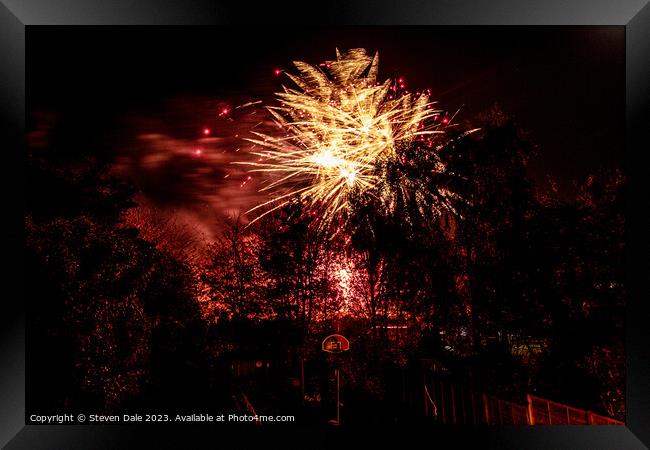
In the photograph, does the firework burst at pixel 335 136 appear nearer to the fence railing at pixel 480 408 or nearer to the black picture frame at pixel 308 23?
the black picture frame at pixel 308 23

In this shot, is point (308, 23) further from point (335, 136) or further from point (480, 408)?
point (480, 408)

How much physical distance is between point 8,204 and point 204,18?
6.46 ft

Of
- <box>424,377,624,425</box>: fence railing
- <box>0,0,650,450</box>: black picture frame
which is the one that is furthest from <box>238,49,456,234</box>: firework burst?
<box>424,377,624,425</box>: fence railing

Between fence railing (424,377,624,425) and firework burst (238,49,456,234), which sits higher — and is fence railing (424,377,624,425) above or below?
below

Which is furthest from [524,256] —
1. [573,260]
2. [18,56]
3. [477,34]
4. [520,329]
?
[18,56]

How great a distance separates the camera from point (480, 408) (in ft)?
13.6

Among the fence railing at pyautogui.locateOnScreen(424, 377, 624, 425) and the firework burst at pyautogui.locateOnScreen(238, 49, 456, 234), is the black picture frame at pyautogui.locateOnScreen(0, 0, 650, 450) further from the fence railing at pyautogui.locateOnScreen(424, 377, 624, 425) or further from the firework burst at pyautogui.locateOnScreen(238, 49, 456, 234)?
the firework burst at pyautogui.locateOnScreen(238, 49, 456, 234)

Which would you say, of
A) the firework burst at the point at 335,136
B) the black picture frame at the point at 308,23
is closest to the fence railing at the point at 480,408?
the black picture frame at the point at 308,23

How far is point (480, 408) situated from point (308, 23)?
3695 mm

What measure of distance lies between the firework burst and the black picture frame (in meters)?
0.98

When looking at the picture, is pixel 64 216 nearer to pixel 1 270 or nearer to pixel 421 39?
pixel 1 270

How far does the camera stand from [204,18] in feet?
10.2

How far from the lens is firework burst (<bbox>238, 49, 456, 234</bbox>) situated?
163 inches

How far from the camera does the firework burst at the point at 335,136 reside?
13.6 feet
